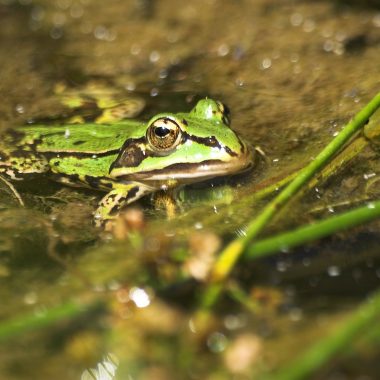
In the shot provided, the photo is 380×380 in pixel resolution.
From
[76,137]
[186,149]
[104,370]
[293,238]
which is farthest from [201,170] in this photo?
[104,370]

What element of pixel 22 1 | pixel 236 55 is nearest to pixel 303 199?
pixel 236 55

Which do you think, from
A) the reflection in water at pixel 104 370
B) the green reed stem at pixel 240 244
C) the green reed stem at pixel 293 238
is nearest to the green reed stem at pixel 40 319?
the reflection in water at pixel 104 370

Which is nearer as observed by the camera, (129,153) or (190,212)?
(190,212)

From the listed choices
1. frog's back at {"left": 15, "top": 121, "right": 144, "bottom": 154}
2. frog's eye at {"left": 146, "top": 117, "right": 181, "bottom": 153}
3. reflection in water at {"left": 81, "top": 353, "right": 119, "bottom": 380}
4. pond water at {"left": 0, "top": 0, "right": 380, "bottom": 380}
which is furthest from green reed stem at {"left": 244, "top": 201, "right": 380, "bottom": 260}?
A: frog's back at {"left": 15, "top": 121, "right": 144, "bottom": 154}

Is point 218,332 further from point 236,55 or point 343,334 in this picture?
point 236,55

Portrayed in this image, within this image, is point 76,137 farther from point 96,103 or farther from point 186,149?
point 186,149

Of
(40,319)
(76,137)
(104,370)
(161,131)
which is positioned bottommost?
(76,137)

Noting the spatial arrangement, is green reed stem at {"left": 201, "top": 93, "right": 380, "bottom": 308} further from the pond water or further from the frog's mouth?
the frog's mouth
